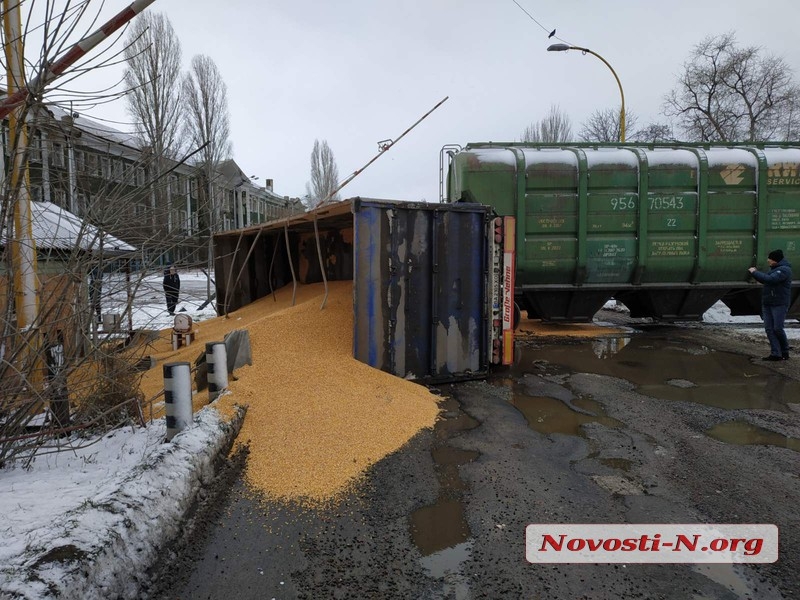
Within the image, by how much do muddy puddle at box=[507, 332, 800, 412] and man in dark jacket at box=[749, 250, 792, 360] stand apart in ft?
1.59

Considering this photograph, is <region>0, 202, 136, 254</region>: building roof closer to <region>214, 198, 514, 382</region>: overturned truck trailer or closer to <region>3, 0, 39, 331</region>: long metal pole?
<region>3, 0, 39, 331</region>: long metal pole

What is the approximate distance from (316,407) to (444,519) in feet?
6.06

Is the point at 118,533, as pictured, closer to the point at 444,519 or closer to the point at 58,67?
the point at 444,519

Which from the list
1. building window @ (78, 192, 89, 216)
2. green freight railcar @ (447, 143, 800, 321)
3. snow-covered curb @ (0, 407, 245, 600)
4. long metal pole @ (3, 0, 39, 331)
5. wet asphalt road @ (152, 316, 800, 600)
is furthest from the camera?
green freight railcar @ (447, 143, 800, 321)

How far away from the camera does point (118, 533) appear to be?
2.36 metres

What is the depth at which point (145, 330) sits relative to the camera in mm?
4555

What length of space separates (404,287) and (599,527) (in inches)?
137

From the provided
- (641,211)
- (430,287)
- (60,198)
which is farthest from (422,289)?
(641,211)

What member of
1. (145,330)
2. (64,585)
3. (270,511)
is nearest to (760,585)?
(270,511)

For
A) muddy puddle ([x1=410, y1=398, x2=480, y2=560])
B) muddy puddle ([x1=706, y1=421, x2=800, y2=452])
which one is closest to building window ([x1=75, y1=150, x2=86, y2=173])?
muddy puddle ([x1=410, y1=398, x2=480, y2=560])

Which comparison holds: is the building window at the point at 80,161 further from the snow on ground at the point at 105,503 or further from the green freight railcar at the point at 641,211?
the green freight railcar at the point at 641,211

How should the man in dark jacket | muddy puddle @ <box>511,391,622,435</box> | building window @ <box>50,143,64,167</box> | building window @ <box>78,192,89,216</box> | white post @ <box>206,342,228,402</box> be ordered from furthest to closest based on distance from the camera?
1. the man in dark jacket
2. muddy puddle @ <box>511,391,622,435</box>
3. white post @ <box>206,342,228,402</box>
4. building window @ <box>78,192,89,216</box>
5. building window @ <box>50,143,64,167</box>

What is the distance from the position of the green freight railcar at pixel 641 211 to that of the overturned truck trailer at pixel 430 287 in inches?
126

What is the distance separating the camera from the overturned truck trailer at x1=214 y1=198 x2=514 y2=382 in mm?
5730
